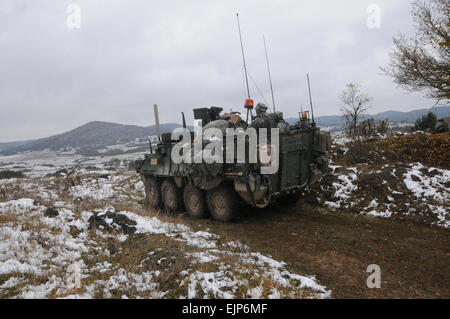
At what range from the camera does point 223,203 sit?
7.90 m

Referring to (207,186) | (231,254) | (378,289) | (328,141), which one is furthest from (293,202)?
(378,289)

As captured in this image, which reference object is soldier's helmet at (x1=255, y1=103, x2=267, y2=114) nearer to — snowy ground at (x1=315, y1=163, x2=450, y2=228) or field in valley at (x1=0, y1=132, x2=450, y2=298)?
field in valley at (x1=0, y1=132, x2=450, y2=298)

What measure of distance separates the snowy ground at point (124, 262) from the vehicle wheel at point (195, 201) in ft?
5.04

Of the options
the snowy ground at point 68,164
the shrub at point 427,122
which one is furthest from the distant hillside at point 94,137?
the shrub at point 427,122

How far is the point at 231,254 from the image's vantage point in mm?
5305

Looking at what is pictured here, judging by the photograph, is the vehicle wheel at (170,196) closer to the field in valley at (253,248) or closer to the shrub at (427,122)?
the field in valley at (253,248)

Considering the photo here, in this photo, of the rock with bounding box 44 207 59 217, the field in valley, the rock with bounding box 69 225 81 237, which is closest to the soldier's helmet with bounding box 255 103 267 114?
the field in valley

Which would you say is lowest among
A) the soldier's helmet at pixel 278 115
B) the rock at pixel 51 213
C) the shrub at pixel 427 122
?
the rock at pixel 51 213

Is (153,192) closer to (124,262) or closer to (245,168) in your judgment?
(245,168)

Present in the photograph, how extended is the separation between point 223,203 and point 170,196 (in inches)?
110

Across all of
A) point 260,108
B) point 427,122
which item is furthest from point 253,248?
point 427,122

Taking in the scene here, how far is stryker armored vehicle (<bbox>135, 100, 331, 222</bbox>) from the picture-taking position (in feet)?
23.0

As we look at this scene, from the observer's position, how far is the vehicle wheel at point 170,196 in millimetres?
9820
